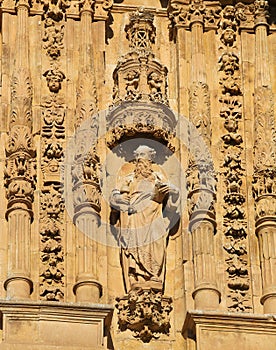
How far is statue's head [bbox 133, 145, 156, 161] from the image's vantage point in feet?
77.8

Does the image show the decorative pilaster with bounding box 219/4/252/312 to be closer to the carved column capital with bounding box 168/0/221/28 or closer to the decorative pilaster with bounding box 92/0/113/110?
the carved column capital with bounding box 168/0/221/28

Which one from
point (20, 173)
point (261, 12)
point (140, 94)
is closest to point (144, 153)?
point (140, 94)

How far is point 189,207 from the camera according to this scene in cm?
2338

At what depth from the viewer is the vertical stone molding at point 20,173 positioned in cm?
2253

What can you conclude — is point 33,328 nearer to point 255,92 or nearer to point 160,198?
point 160,198

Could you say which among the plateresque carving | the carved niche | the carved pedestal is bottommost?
Answer: the carved pedestal

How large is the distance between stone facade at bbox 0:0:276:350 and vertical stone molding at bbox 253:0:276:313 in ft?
0.05

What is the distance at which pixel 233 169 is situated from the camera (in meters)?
23.7

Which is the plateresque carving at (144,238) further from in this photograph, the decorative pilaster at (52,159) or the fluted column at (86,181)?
the decorative pilaster at (52,159)

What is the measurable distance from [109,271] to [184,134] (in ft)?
6.25

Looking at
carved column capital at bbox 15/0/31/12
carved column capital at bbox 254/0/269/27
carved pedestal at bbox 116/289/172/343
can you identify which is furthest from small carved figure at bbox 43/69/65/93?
carved pedestal at bbox 116/289/172/343

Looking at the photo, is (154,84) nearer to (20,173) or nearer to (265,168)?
(265,168)

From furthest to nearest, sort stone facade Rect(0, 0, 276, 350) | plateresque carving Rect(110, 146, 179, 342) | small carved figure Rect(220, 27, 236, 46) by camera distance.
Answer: small carved figure Rect(220, 27, 236, 46)
plateresque carving Rect(110, 146, 179, 342)
stone facade Rect(0, 0, 276, 350)

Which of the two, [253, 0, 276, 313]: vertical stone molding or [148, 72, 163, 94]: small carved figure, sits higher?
[148, 72, 163, 94]: small carved figure
